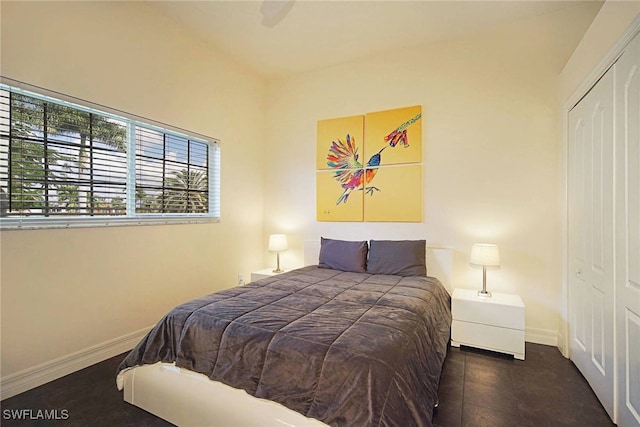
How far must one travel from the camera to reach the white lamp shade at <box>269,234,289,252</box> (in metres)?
3.72

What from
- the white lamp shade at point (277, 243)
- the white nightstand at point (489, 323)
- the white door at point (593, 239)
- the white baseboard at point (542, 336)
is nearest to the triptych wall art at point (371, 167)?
the white lamp shade at point (277, 243)

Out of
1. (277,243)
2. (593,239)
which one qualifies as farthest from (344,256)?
(593,239)

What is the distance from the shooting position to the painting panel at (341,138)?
3.61m

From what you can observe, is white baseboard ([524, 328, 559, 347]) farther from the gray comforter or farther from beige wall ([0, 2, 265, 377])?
beige wall ([0, 2, 265, 377])

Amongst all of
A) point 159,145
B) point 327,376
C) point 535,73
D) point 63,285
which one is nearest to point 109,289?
point 63,285

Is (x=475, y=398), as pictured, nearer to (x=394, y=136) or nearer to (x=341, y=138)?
(x=394, y=136)

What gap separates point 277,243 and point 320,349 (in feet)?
7.92

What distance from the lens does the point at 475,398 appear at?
1.93 metres

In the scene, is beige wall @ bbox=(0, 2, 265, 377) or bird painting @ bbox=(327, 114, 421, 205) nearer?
beige wall @ bbox=(0, 2, 265, 377)

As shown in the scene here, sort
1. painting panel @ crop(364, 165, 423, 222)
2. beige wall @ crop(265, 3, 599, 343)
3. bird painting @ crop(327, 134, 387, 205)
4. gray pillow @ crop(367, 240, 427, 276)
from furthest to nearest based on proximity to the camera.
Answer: bird painting @ crop(327, 134, 387, 205) < painting panel @ crop(364, 165, 423, 222) < gray pillow @ crop(367, 240, 427, 276) < beige wall @ crop(265, 3, 599, 343)

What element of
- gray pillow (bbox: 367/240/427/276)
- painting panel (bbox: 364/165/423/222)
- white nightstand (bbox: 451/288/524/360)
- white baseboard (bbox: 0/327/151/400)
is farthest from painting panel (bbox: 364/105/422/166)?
white baseboard (bbox: 0/327/151/400)

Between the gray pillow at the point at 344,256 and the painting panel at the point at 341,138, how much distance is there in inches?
38.6

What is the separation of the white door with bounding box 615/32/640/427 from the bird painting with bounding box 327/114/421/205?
6.09 feet

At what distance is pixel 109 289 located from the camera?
2.47 meters
